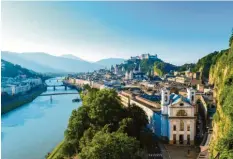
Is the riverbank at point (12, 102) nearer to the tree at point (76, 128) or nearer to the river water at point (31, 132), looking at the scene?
the river water at point (31, 132)

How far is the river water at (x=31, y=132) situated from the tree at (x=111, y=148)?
7.37 metres

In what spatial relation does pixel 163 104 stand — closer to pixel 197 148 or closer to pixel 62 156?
pixel 197 148

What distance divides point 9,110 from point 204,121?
24.0 metres

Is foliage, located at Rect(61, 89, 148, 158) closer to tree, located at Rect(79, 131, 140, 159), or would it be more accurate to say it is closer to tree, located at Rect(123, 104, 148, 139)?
tree, located at Rect(123, 104, 148, 139)

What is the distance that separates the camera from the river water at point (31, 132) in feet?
62.8

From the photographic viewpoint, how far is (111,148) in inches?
442

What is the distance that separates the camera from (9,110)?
36.7 metres

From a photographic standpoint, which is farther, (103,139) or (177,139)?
(177,139)

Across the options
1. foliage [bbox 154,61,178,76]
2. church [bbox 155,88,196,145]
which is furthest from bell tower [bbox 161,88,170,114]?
foliage [bbox 154,61,178,76]

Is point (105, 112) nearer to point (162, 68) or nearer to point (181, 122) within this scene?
point (181, 122)

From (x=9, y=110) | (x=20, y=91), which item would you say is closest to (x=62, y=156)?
(x=9, y=110)

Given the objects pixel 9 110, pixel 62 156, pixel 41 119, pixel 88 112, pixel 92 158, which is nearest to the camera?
pixel 92 158

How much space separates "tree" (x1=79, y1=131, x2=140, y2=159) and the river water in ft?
24.2

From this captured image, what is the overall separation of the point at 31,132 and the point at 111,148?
15.0m
